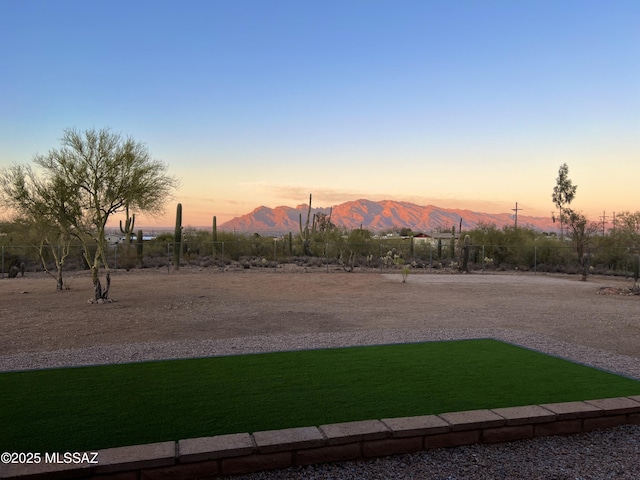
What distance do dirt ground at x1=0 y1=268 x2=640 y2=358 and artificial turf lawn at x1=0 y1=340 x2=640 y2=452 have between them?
2.85 meters

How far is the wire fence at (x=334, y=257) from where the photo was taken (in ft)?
97.5

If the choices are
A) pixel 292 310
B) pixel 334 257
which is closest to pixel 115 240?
pixel 334 257

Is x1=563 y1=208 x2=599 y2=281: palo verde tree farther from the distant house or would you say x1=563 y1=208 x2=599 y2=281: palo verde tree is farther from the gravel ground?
the distant house

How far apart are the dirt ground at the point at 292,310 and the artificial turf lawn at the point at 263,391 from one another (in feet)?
9.35

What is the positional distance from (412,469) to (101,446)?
2.46 meters

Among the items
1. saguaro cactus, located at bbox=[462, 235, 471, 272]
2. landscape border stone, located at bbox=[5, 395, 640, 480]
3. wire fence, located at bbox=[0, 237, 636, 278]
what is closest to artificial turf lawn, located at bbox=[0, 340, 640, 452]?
landscape border stone, located at bbox=[5, 395, 640, 480]

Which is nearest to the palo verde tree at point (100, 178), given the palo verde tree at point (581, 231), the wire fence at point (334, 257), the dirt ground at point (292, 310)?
the dirt ground at point (292, 310)

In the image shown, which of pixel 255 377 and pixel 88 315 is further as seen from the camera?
pixel 88 315

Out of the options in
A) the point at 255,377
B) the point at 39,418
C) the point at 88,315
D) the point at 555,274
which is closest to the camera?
the point at 39,418

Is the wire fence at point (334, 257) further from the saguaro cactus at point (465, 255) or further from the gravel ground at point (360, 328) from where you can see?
the gravel ground at point (360, 328)

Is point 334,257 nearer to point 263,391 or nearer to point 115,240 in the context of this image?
point 115,240

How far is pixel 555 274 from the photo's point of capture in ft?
97.5

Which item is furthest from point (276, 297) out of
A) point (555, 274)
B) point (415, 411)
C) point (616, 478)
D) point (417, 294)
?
point (555, 274)

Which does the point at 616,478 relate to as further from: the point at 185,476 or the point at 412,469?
the point at 185,476
